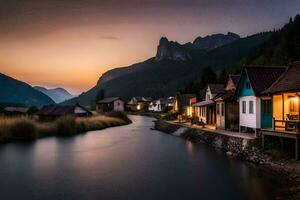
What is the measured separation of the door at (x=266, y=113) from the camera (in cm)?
2338

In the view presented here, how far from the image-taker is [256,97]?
79.4 ft

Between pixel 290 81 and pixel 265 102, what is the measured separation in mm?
3201

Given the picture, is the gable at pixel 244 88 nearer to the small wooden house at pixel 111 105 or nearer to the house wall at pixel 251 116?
the house wall at pixel 251 116

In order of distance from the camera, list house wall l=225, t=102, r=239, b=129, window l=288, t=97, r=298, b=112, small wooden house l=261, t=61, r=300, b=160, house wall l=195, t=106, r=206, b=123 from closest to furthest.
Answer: small wooden house l=261, t=61, r=300, b=160 → window l=288, t=97, r=298, b=112 → house wall l=225, t=102, r=239, b=129 → house wall l=195, t=106, r=206, b=123

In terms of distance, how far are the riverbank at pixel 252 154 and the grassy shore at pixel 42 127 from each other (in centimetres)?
1579

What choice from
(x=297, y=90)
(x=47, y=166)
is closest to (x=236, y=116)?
A: (x=297, y=90)

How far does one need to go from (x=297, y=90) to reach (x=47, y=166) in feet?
55.7

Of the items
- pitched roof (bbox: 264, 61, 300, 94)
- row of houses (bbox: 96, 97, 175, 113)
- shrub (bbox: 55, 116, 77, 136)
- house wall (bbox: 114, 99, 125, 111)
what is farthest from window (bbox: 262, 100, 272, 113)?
house wall (bbox: 114, 99, 125, 111)

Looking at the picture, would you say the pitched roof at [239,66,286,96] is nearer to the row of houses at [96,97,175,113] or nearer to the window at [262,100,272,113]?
the window at [262,100,272,113]

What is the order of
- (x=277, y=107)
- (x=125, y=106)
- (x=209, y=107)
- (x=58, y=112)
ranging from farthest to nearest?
(x=125, y=106) < (x=58, y=112) < (x=209, y=107) < (x=277, y=107)

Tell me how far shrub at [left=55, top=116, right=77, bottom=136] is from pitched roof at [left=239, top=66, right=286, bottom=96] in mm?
23927

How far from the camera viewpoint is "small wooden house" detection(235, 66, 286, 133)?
2370 cm

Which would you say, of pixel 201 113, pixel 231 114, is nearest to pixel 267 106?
pixel 231 114

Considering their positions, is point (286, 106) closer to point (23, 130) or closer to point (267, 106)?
point (267, 106)
